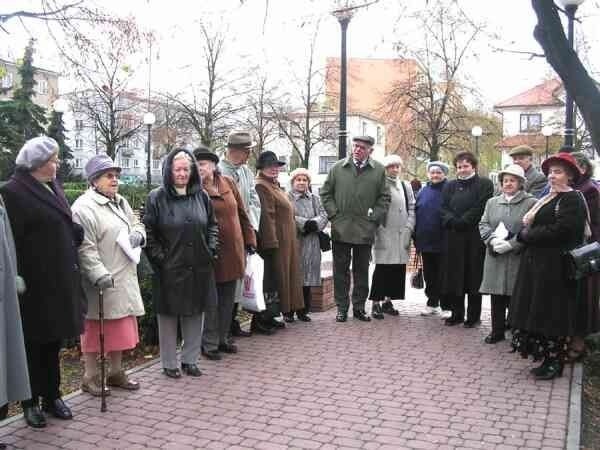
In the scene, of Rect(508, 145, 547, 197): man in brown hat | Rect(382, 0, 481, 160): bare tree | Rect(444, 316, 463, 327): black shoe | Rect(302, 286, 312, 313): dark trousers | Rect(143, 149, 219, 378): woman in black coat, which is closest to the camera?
Rect(143, 149, 219, 378): woman in black coat

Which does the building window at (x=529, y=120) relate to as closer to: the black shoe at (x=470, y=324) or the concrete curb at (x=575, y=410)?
the black shoe at (x=470, y=324)

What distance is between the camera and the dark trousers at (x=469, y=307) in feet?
26.2

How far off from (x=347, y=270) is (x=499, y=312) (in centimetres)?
188

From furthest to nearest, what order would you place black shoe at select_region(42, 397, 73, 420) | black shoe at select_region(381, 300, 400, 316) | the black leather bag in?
black shoe at select_region(381, 300, 400, 316) → the black leather bag → black shoe at select_region(42, 397, 73, 420)

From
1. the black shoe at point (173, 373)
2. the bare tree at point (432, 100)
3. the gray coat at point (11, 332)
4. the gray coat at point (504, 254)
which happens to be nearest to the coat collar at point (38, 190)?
the gray coat at point (11, 332)

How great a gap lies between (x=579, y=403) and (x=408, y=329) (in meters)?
2.78

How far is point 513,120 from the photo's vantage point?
191ft

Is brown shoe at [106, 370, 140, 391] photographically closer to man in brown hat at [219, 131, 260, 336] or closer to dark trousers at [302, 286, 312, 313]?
man in brown hat at [219, 131, 260, 336]

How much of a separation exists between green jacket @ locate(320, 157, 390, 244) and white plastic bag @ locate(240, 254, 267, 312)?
1352mm

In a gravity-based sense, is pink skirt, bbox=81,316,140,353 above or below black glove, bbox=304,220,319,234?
below

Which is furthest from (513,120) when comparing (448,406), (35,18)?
(448,406)

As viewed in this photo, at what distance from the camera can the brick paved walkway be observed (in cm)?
450

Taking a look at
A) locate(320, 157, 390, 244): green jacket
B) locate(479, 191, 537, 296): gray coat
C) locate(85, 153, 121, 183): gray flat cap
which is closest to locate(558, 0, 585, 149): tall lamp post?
locate(479, 191, 537, 296): gray coat

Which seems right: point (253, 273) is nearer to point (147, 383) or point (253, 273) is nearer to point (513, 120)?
point (147, 383)
